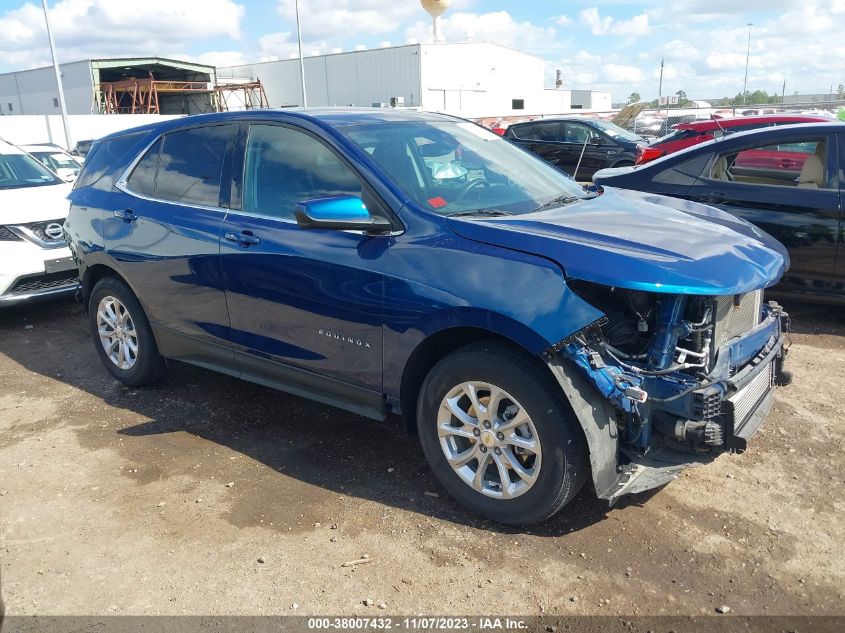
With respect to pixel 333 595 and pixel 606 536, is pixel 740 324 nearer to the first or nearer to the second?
pixel 606 536

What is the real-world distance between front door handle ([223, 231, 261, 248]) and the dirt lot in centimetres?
122

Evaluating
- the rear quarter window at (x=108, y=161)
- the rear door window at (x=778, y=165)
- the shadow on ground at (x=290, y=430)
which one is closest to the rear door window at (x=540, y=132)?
the rear door window at (x=778, y=165)

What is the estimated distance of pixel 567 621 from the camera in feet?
8.82

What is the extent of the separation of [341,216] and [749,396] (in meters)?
2.07

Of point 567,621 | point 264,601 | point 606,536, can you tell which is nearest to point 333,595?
point 264,601

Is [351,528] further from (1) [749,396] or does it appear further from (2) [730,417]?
(1) [749,396]

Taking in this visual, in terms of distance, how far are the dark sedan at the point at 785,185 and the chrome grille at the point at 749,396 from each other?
8.50 feet

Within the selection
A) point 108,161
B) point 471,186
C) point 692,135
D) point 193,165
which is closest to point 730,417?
point 471,186

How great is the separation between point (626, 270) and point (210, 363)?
110 inches

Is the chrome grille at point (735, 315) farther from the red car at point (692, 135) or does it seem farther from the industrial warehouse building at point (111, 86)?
the industrial warehouse building at point (111, 86)

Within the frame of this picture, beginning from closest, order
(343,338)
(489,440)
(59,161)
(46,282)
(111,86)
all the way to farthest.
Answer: (489,440) < (343,338) < (46,282) < (59,161) < (111,86)

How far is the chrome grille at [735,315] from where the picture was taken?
3059 mm

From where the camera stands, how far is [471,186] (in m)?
3.76

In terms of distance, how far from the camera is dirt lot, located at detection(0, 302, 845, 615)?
285 cm
